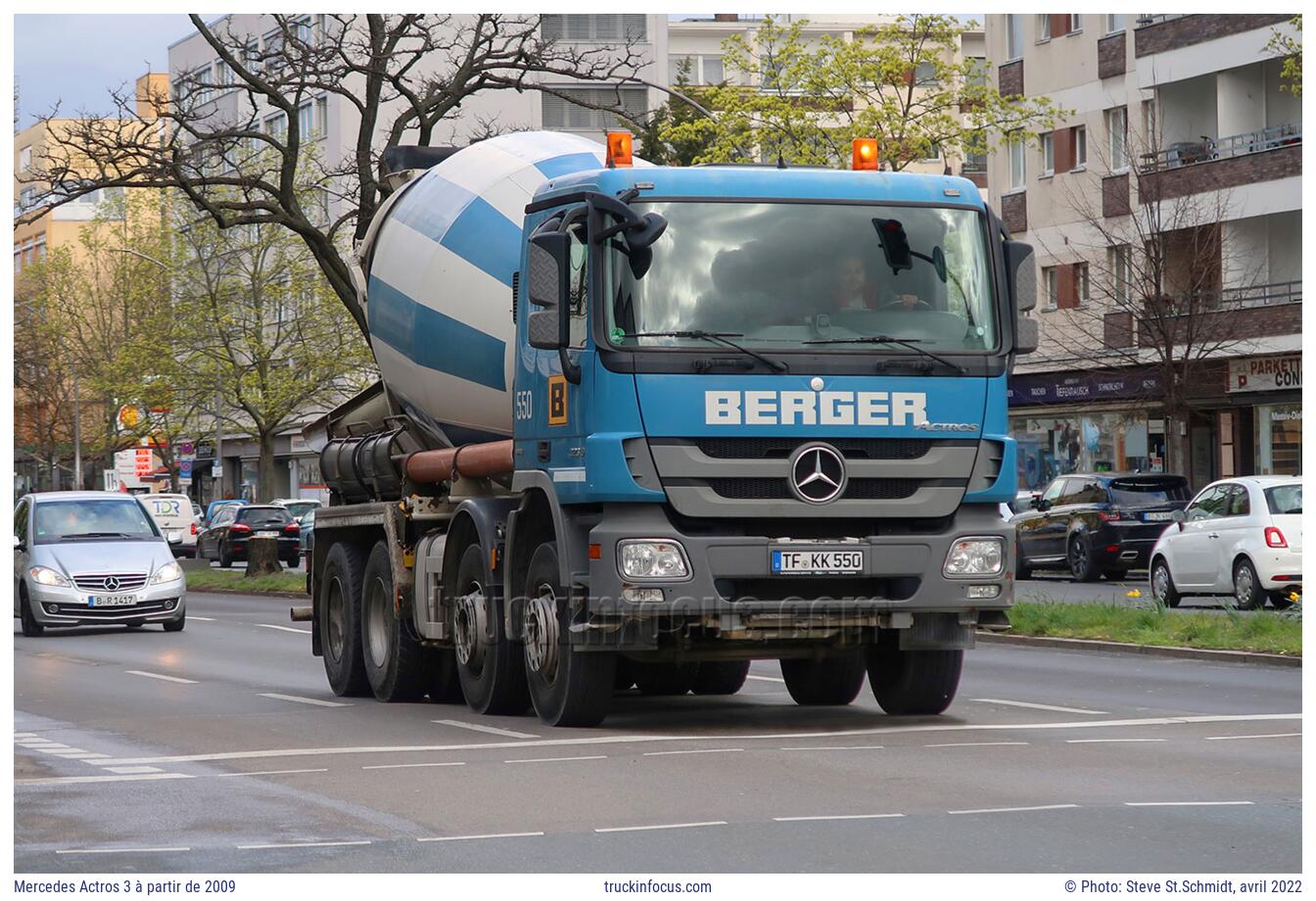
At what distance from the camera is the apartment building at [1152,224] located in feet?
148

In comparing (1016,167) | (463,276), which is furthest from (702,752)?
(1016,167)

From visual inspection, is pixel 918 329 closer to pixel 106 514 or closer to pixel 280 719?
pixel 280 719

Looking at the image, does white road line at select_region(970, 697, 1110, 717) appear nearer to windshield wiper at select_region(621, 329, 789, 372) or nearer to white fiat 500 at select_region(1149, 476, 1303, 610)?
windshield wiper at select_region(621, 329, 789, 372)

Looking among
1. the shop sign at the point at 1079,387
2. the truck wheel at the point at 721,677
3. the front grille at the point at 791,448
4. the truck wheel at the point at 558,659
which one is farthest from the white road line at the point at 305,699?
the shop sign at the point at 1079,387

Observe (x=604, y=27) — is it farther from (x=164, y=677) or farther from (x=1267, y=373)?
(x=164, y=677)

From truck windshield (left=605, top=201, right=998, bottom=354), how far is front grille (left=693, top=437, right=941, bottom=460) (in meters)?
0.52

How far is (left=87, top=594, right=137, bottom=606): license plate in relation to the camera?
28.4m

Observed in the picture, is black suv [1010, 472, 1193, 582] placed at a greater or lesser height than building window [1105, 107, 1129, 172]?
lesser

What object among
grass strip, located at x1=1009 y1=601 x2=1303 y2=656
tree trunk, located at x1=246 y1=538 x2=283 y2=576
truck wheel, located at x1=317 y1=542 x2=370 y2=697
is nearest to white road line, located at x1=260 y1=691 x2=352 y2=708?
truck wheel, located at x1=317 y1=542 x2=370 y2=697

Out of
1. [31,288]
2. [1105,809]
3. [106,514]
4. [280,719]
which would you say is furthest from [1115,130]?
[31,288]

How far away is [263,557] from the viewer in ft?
145

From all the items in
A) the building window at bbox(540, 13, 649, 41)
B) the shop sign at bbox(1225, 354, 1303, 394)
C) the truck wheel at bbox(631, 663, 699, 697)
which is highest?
the building window at bbox(540, 13, 649, 41)

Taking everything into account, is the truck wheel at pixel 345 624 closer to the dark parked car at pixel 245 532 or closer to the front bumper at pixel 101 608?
the front bumper at pixel 101 608

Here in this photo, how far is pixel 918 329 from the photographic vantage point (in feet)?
43.4
